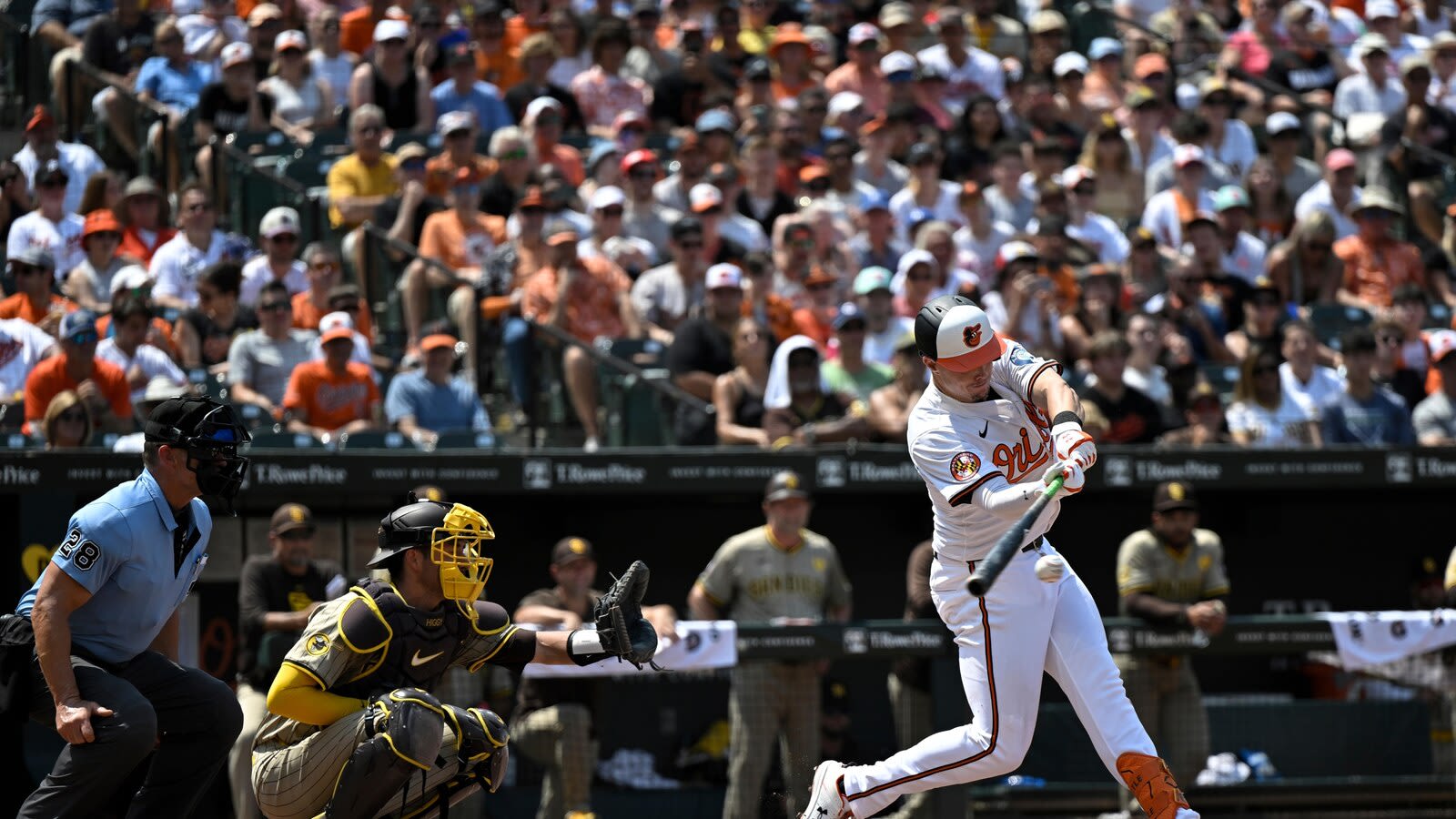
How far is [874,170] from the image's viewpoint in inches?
503

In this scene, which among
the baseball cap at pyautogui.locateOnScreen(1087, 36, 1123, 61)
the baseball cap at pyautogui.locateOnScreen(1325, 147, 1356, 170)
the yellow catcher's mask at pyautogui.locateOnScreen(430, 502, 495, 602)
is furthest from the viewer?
the baseball cap at pyautogui.locateOnScreen(1087, 36, 1123, 61)

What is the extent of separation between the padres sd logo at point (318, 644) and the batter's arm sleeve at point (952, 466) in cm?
190

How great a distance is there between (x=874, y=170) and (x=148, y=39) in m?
5.01

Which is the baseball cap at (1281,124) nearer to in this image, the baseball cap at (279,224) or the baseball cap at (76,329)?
the baseball cap at (279,224)

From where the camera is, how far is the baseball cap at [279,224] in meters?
10.7

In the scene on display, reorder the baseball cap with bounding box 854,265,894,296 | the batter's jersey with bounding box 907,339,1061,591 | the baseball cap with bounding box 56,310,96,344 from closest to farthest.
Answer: the batter's jersey with bounding box 907,339,1061,591, the baseball cap with bounding box 56,310,96,344, the baseball cap with bounding box 854,265,894,296

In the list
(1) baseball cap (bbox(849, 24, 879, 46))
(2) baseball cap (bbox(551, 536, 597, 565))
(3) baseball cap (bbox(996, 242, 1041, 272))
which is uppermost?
(1) baseball cap (bbox(849, 24, 879, 46))

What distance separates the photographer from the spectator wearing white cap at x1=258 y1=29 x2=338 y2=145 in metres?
12.4

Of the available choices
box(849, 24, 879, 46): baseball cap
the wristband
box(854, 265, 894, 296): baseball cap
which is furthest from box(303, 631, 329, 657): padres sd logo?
box(849, 24, 879, 46): baseball cap

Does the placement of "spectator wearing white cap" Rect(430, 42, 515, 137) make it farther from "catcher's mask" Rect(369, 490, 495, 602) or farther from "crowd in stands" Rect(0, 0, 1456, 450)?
"catcher's mask" Rect(369, 490, 495, 602)

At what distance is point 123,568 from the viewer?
5582 mm

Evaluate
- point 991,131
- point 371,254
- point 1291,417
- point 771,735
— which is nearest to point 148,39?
point 371,254

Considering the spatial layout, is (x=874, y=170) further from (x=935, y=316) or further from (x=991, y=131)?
(x=935, y=316)

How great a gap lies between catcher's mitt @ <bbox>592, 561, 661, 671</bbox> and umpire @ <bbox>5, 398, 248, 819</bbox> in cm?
127
